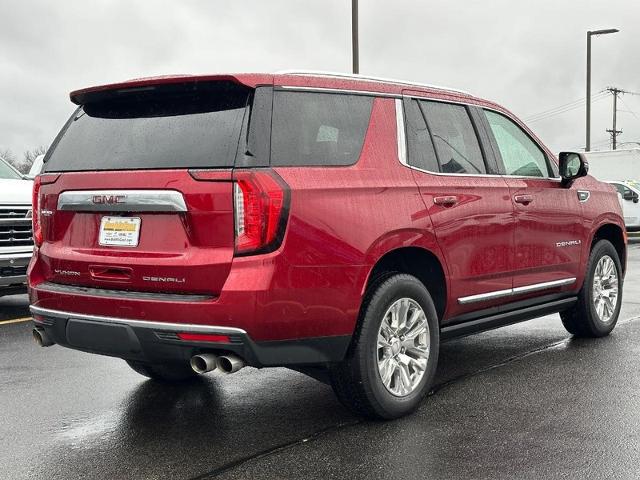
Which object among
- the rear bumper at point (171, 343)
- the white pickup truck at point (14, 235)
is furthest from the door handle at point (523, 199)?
the white pickup truck at point (14, 235)

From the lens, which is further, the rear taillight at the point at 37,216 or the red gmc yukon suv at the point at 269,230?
the rear taillight at the point at 37,216

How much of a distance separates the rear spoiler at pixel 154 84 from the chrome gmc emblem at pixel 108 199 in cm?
58

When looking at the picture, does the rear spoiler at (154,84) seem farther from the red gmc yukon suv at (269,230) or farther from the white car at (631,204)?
the white car at (631,204)

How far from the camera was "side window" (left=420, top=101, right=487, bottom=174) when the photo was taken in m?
5.13

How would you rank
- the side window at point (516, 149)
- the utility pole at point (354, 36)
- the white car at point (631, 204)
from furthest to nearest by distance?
1. the white car at point (631, 204)
2. the utility pole at point (354, 36)
3. the side window at point (516, 149)

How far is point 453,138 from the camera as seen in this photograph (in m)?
5.31

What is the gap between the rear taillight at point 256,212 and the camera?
3926 mm

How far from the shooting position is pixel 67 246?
445 centimetres

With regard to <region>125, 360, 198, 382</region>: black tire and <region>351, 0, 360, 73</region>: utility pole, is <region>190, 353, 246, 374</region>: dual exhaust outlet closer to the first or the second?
<region>125, 360, 198, 382</region>: black tire

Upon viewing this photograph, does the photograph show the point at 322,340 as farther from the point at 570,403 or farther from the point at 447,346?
the point at 447,346

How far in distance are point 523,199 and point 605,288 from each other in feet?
5.82

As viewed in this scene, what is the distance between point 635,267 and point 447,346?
8.65 metres

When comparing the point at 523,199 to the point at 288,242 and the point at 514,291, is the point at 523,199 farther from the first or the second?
the point at 288,242

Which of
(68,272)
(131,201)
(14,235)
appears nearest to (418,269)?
(131,201)
